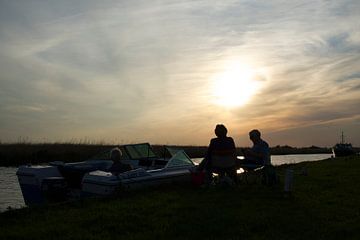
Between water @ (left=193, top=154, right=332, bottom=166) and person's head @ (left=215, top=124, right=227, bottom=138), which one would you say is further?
water @ (left=193, top=154, right=332, bottom=166)

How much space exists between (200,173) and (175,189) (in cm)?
98

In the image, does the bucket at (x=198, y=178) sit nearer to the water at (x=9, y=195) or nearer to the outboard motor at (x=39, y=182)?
the outboard motor at (x=39, y=182)

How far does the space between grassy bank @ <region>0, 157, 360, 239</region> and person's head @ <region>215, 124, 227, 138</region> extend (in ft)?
5.27

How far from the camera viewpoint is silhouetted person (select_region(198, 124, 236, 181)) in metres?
11.9

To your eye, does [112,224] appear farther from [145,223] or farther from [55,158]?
[55,158]

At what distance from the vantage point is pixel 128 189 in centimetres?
1064

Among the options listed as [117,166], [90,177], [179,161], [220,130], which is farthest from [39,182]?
[220,130]

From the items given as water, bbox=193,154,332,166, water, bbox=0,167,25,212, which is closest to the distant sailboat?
water, bbox=193,154,332,166

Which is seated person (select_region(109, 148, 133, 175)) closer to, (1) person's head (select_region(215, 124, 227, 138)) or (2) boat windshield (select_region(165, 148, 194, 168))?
(2) boat windshield (select_region(165, 148, 194, 168))

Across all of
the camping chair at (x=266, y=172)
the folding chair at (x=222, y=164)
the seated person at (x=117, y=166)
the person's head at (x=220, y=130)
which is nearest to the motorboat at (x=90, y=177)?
the seated person at (x=117, y=166)

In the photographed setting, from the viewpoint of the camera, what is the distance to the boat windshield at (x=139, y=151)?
555 inches

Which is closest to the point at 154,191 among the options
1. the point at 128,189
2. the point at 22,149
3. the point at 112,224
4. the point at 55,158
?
the point at 128,189

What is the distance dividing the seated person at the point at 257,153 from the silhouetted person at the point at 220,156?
1122 mm

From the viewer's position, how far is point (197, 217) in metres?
7.95
